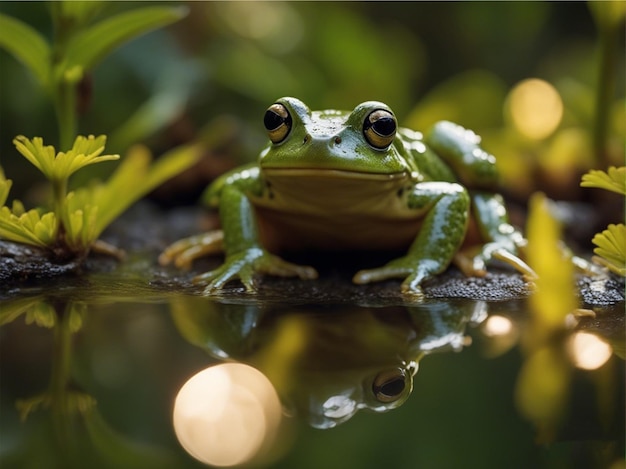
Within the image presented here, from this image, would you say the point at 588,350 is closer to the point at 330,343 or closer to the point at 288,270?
the point at 330,343

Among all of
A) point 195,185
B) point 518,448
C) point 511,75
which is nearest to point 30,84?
point 195,185

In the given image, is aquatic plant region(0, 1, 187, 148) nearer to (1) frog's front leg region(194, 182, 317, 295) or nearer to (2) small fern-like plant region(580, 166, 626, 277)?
(1) frog's front leg region(194, 182, 317, 295)

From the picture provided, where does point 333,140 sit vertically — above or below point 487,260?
above

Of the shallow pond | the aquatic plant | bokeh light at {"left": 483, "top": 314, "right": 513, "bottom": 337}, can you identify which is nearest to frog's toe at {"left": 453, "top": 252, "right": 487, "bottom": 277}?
the shallow pond

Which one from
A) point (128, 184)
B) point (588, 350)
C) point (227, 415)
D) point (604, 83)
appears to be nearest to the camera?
point (227, 415)

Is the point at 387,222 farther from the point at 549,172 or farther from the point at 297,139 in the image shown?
the point at 549,172

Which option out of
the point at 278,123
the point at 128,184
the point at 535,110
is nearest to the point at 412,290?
the point at 278,123

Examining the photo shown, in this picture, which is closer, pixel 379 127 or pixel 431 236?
pixel 379 127

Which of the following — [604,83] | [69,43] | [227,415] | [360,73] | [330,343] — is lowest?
[227,415]
